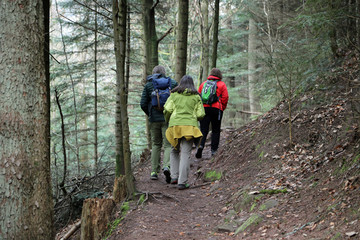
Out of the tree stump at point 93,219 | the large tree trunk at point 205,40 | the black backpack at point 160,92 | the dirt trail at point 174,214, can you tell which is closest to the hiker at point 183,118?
the black backpack at point 160,92

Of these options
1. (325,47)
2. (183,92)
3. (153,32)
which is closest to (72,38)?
(153,32)

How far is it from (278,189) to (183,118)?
7.67 ft

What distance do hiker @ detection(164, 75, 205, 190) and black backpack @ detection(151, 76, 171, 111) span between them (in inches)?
11.6

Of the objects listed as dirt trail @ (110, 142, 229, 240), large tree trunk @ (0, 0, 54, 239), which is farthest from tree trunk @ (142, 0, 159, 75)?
large tree trunk @ (0, 0, 54, 239)

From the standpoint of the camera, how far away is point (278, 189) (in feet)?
16.7

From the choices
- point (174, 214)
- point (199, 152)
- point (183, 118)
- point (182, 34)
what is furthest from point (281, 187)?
point (182, 34)

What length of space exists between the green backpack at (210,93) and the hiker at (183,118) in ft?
5.40

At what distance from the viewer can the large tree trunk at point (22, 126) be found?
12.1 ft

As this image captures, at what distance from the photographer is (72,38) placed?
1314 centimetres

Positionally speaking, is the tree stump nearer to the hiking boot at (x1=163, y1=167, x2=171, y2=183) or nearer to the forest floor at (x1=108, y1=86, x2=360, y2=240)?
the forest floor at (x1=108, y1=86, x2=360, y2=240)

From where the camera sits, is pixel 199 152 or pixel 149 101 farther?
pixel 199 152

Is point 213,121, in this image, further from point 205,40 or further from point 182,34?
point 205,40

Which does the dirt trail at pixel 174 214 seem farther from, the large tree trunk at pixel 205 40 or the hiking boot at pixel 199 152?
the large tree trunk at pixel 205 40

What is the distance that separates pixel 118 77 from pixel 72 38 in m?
8.75
